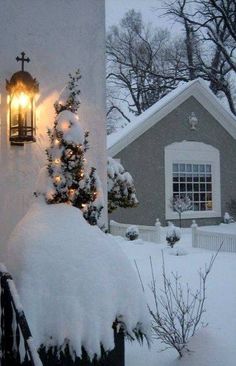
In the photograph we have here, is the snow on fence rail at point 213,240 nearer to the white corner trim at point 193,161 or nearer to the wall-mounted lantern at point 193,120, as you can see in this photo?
the white corner trim at point 193,161

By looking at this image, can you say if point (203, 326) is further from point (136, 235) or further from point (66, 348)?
point (136, 235)

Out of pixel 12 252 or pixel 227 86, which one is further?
pixel 227 86

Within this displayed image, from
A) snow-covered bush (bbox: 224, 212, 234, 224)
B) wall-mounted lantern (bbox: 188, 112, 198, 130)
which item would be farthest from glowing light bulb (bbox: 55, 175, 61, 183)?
snow-covered bush (bbox: 224, 212, 234, 224)

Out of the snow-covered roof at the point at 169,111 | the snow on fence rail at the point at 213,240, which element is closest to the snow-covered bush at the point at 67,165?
the snow on fence rail at the point at 213,240

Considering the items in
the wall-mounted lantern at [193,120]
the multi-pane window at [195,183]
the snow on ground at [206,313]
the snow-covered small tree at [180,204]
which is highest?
the wall-mounted lantern at [193,120]

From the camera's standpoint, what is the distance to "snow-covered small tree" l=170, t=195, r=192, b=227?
16.1m

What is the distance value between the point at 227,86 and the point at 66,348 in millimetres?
25671

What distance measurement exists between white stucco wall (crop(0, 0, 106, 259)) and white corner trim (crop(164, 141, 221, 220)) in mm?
11381

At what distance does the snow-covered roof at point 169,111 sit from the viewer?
1535 centimetres

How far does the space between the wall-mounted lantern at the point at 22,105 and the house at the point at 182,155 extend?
10.4 metres

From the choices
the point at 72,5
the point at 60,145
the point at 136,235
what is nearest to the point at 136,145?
the point at 136,235

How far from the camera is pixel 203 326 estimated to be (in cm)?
506

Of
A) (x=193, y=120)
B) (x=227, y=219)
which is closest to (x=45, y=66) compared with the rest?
(x=193, y=120)

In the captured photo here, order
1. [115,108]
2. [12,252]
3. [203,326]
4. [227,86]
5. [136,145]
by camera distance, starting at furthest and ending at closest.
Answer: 1. [115,108]
2. [227,86]
3. [136,145]
4. [203,326]
5. [12,252]
